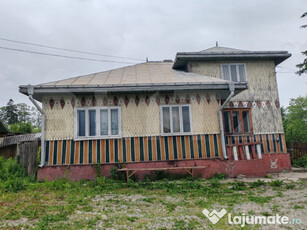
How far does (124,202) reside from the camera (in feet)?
15.5

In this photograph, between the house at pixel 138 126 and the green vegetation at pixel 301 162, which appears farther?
the green vegetation at pixel 301 162

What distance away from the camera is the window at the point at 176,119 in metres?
7.51

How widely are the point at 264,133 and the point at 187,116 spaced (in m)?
4.11

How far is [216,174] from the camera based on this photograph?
283 inches

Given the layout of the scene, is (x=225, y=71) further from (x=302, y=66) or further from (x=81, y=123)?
(x=81, y=123)

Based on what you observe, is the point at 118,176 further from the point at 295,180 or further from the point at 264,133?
the point at 264,133

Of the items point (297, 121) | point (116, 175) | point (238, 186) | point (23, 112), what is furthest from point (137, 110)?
point (23, 112)

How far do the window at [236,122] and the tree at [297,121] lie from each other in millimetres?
9063

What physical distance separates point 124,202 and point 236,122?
6.46 meters

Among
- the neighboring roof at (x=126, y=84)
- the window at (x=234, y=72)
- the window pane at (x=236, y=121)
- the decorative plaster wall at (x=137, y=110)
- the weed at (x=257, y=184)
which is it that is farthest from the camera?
the window at (x=234, y=72)

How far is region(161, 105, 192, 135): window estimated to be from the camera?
751 centimetres

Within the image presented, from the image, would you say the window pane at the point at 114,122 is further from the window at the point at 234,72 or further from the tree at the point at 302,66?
the tree at the point at 302,66

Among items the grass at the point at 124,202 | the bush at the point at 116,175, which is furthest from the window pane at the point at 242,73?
the bush at the point at 116,175

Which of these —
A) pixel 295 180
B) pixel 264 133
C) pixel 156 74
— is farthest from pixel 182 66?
pixel 295 180
